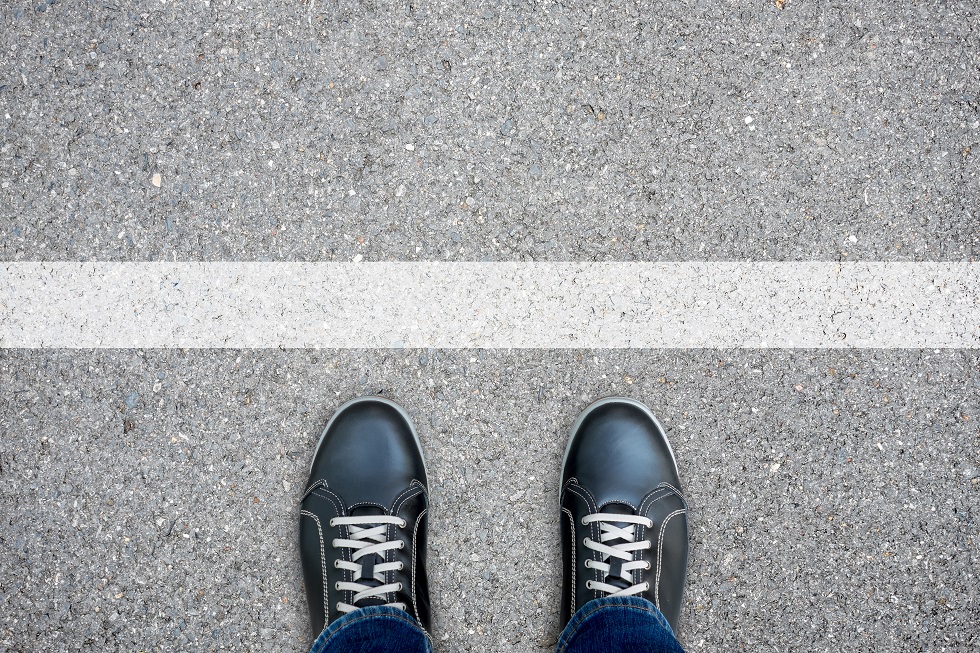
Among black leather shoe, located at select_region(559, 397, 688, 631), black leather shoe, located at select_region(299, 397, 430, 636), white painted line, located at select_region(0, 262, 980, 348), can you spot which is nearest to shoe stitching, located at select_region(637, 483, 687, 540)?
black leather shoe, located at select_region(559, 397, 688, 631)

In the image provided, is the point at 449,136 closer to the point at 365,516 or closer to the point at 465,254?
the point at 465,254

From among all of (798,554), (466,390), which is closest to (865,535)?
(798,554)

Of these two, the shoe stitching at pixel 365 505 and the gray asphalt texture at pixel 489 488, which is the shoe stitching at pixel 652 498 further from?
the shoe stitching at pixel 365 505

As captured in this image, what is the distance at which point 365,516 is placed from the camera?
5.47 feet

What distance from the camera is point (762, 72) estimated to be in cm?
164

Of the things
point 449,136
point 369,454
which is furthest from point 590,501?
point 449,136

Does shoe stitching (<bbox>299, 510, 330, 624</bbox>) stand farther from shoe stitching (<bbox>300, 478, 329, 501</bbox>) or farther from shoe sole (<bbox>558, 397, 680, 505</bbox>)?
shoe sole (<bbox>558, 397, 680, 505</bbox>)

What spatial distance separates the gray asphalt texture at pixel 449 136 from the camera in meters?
1.62

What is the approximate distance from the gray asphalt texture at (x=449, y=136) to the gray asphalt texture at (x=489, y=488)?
33cm

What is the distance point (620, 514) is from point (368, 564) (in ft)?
2.42

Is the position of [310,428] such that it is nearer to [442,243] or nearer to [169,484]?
[169,484]

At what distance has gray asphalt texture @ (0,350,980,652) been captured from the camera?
1624 millimetres

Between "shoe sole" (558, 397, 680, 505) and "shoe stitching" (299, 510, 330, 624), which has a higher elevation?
"shoe sole" (558, 397, 680, 505)

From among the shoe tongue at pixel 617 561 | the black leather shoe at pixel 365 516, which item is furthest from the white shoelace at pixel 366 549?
the shoe tongue at pixel 617 561
